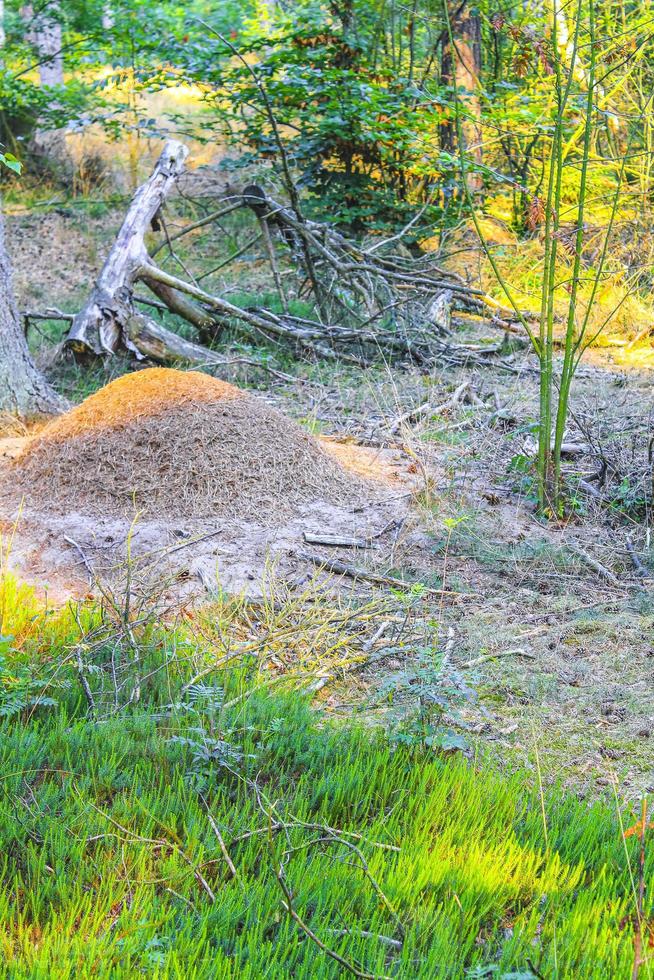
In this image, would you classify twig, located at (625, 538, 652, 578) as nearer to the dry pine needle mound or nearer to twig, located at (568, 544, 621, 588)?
twig, located at (568, 544, 621, 588)

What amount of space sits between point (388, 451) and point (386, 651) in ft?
9.78

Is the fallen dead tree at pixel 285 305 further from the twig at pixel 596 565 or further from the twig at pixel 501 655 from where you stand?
the twig at pixel 501 655

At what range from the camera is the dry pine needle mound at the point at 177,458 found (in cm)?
533

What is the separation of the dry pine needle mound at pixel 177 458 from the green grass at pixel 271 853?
2.01m

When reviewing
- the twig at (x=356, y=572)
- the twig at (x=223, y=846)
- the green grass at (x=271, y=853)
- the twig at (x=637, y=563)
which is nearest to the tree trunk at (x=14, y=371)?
the twig at (x=356, y=572)

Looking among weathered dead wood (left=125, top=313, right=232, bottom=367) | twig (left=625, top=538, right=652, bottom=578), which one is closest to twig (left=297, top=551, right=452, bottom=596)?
twig (left=625, top=538, right=652, bottom=578)

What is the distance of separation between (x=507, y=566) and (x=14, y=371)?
4.23 meters

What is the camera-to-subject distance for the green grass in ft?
7.07

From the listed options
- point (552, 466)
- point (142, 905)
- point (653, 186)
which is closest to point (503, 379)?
point (552, 466)

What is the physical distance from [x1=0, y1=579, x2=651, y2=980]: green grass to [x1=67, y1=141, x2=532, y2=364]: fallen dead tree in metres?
5.14

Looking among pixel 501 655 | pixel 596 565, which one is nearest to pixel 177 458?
pixel 501 655

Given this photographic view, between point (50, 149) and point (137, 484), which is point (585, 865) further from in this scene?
point (50, 149)

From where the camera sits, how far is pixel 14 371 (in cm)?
716

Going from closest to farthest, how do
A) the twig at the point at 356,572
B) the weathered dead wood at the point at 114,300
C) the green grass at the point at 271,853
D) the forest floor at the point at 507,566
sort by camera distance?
the green grass at the point at 271,853 → the forest floor at the point at 507,566 → the twig at the point at 356,572 → the weathered dead wood at the point at 114,300
